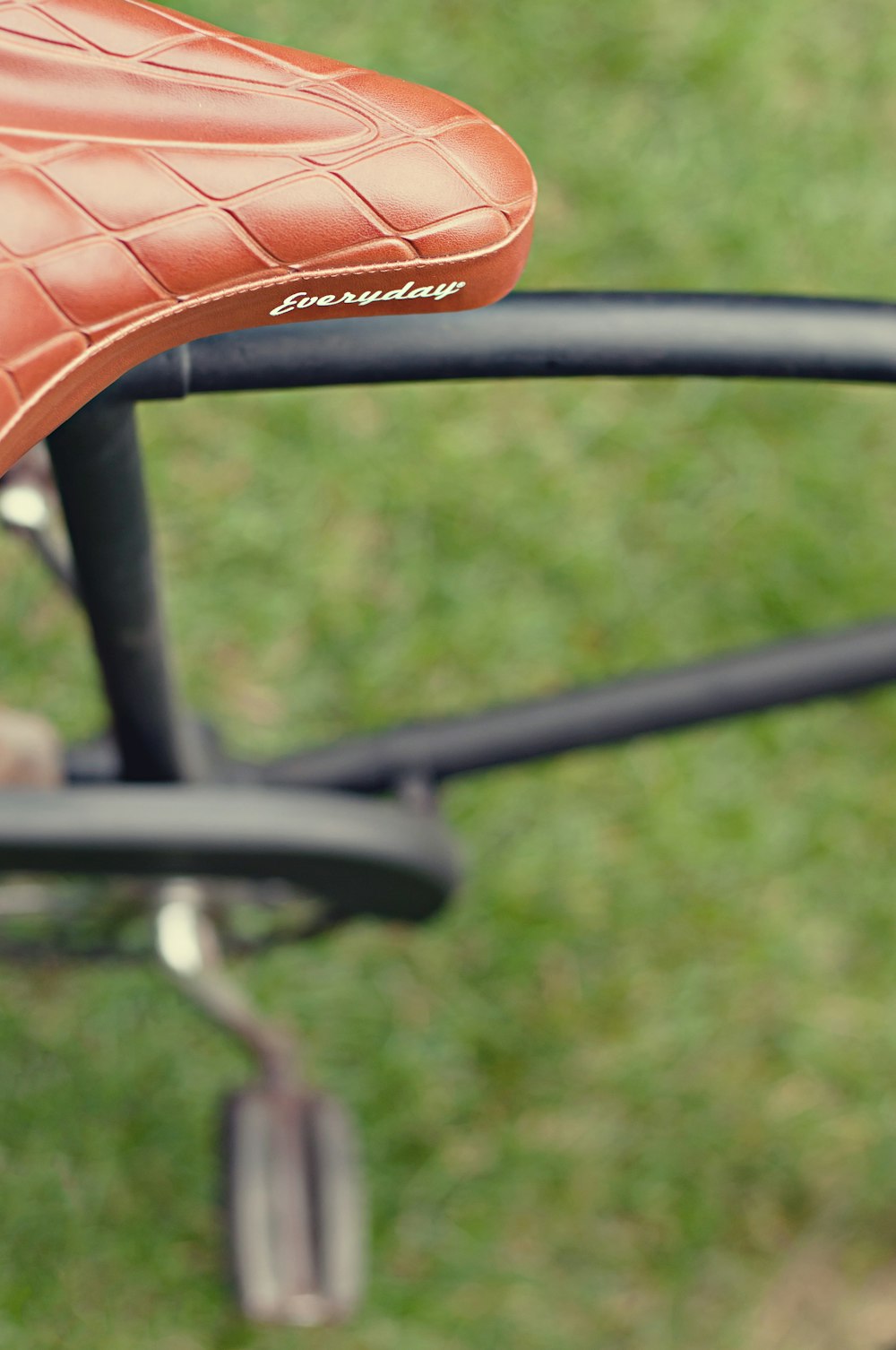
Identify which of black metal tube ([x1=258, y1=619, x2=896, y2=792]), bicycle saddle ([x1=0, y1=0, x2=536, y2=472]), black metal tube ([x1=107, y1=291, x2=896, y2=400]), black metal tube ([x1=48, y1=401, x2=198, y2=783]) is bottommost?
black metal tube ([x1=258, y1=619, x2=896, y2=792])

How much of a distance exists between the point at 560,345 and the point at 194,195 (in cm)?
17

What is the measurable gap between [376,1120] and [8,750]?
0.70 metres

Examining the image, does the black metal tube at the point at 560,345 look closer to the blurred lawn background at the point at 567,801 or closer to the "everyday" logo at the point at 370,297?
the "everyday" logo at the point at 370,297

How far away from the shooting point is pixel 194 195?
422mm

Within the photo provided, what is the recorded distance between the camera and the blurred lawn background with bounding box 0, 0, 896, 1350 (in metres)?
1.27

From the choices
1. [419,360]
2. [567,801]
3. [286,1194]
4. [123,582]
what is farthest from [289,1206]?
[419,360]

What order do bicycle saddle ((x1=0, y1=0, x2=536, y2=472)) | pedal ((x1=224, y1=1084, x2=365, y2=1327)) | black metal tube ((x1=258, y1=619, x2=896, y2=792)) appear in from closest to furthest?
bicycle saddle ((x1=0, y1=0, x2=536, y2=472)) → black metal tube ((x1=258, y1=619, x2=896, y2=792)) → pedal ((x1=224, y1=1084, x2=365, y2=1327))

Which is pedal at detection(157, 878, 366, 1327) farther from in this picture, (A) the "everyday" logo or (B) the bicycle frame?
(A) the "everyday" logo

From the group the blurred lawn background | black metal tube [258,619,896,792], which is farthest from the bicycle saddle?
the blurred lawn background

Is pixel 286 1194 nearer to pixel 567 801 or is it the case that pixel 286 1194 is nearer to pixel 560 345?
pixel 567 801

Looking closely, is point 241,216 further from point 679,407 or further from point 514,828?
point 679,407

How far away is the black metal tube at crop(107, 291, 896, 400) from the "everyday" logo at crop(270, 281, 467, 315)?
0.15ft

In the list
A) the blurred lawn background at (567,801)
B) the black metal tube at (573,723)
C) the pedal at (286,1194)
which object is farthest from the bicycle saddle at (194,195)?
the blurred lawn background at (567,801)

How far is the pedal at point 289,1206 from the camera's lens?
1146 millimetres
